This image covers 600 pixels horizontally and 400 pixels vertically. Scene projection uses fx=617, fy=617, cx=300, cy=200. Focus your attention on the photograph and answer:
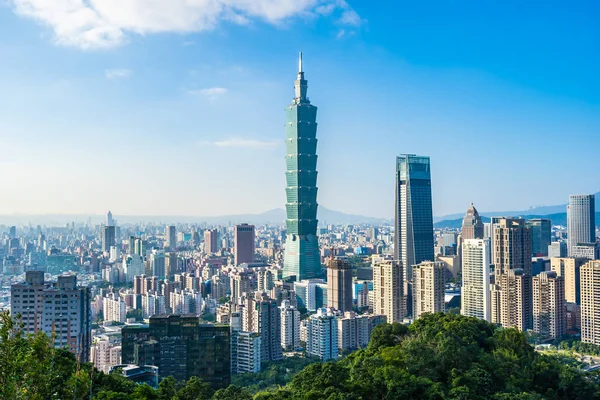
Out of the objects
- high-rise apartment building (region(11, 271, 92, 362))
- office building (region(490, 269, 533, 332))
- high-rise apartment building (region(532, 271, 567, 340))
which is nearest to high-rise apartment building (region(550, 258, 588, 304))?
high-rise apartment building (region(532, 271, 567, 340))

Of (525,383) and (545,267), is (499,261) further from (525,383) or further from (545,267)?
(525,383)

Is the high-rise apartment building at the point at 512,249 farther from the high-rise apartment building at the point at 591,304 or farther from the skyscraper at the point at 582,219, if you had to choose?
the skyscraper at the point at 582,219

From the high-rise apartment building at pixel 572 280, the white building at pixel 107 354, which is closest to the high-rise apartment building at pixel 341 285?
the high-rise apartment building at pixel 572 280

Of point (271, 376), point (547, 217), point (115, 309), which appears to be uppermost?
point (547, 217)

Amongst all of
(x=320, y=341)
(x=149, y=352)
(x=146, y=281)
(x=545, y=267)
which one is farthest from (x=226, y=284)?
(x=149, y=352)

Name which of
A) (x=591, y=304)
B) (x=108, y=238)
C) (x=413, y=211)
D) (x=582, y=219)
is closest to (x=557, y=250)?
(x=582, y=219)

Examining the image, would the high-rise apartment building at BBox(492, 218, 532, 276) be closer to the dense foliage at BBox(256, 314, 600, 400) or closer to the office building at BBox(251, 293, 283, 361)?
the office building at BBox(251, 293, 283, 361)

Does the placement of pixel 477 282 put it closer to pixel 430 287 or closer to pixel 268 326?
pixel 430 287
